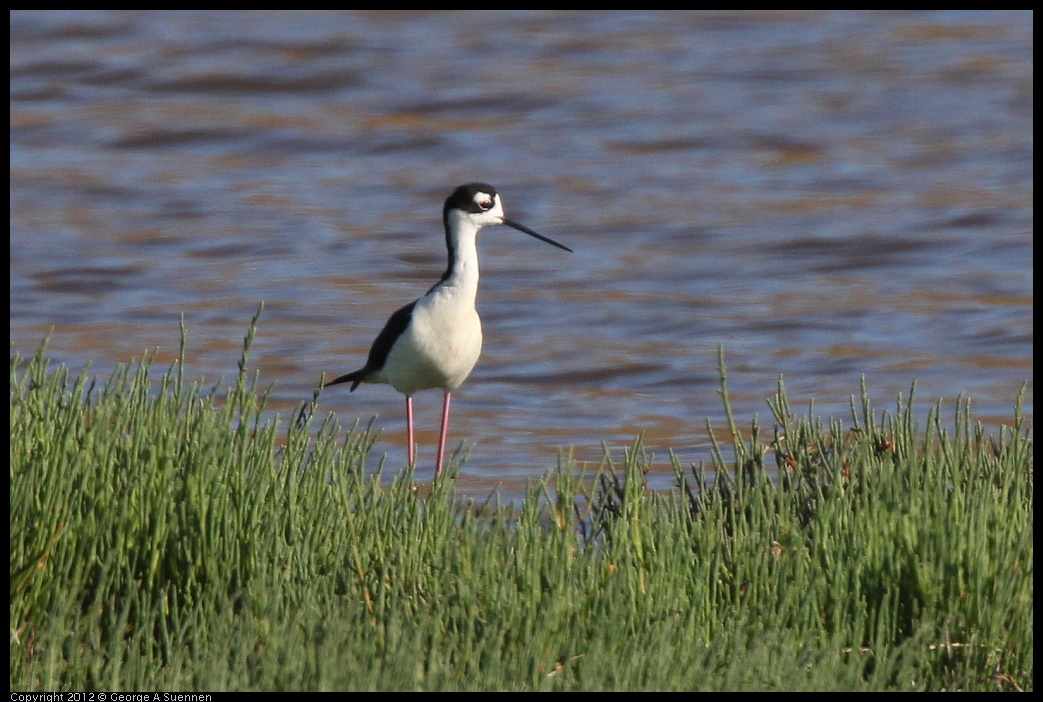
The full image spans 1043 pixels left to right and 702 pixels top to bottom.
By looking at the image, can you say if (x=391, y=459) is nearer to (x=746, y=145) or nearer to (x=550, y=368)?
(x=550, y=368)

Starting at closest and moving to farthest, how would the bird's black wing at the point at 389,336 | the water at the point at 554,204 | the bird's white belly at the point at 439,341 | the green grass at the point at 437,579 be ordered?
the green grass at the point at 437,579, the bird's white belly at the point at 439,341, the bird's black wing at the point at 389,336, the water at the point at 554,204

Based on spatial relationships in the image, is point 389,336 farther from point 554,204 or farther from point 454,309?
point 554,204

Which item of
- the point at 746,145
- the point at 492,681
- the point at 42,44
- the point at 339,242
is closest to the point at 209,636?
the point at 492,681

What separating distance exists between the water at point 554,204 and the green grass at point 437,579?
118 inches

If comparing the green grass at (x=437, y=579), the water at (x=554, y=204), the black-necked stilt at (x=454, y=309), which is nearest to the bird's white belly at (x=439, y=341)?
the black-necked stilt at (x=454, y=309)

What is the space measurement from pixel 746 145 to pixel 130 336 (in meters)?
6.61

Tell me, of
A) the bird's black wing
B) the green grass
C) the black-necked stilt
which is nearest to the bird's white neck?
the black-necked stilt

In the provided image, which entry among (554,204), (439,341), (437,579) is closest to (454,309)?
(439,341)

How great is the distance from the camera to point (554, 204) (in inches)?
531

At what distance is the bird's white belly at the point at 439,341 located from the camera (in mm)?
6141

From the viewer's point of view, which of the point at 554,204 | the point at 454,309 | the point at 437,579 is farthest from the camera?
the point at 554,204

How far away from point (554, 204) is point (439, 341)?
743cm

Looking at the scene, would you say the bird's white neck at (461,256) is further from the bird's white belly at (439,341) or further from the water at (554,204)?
the water at (554,204)
